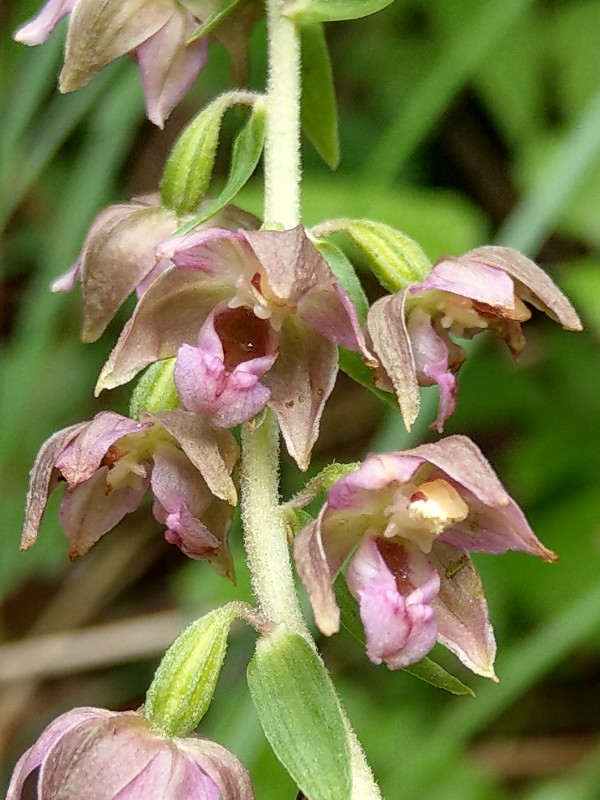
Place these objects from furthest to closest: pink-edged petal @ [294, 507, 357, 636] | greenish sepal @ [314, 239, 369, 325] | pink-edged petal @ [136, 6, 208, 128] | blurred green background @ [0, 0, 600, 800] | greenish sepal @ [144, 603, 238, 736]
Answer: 1. blurred green background @ [0, 0, 600, 800]
2. pink-edged petal @ [136, 6, 208, 128]
3. greenish sepal @ [314, 239, 369, 325]
4. greenish sepal @ [144, 603, 238, 736]
5. pink-edged petal @ [294, 507, 357, 636]

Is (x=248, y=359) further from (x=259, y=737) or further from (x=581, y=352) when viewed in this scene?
(x=581, y=352)

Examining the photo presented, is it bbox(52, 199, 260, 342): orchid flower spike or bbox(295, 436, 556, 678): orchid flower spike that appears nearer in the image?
bbox(295, 436, 556, 678): orchid flower spike

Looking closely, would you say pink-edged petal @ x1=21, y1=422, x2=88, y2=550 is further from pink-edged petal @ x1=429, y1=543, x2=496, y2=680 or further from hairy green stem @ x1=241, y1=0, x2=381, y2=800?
pink-edged petal @ x1=429, y1=543, x2=496, y2=680

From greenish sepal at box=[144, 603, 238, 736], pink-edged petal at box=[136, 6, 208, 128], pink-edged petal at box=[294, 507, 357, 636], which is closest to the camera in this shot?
pink-edged petal at box=[294, 507, 357, 636]

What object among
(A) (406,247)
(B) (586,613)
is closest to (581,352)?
(B) (586,613)

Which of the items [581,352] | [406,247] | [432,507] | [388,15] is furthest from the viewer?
[388,15]

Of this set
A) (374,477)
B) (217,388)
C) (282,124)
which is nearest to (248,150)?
(282,124)

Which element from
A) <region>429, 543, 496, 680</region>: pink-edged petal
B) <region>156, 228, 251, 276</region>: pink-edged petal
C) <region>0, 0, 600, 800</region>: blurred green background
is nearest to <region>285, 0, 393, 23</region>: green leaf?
<region>156, 228, 251, 276</region>: pink-edged petal
